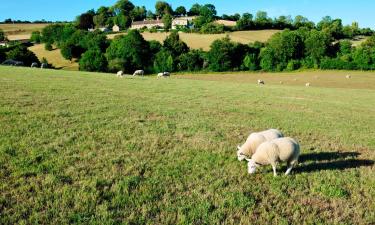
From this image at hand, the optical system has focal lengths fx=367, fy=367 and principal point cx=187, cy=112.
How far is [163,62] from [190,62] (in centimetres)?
695

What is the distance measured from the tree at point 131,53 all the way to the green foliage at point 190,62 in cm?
945

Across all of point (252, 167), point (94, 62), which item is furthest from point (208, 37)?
point (252, 167)

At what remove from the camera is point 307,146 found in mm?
13695

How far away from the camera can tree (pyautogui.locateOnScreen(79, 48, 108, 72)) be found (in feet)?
293

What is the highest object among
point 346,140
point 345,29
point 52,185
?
point 345,29

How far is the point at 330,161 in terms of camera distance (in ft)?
39.0

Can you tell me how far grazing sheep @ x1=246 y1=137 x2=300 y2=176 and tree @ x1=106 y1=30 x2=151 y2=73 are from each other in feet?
277

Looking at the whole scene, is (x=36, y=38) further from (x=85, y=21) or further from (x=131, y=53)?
(x=131, y=53)

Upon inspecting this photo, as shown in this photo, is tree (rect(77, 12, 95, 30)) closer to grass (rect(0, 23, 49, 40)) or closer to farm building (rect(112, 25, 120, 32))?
farm building (rect(112, 25, 120, 32))

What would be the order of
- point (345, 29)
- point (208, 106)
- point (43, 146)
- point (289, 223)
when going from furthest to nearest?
point (345, 29) < point (208, 106) < point (43, 146) < point (289, 223)

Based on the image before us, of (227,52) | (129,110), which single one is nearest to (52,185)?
(129,110)

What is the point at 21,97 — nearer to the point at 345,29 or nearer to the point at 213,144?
the point at 213,144

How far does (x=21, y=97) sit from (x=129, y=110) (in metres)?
6.64

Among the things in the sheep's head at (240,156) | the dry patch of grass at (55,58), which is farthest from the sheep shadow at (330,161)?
the dry patch of grass at (55,58)
